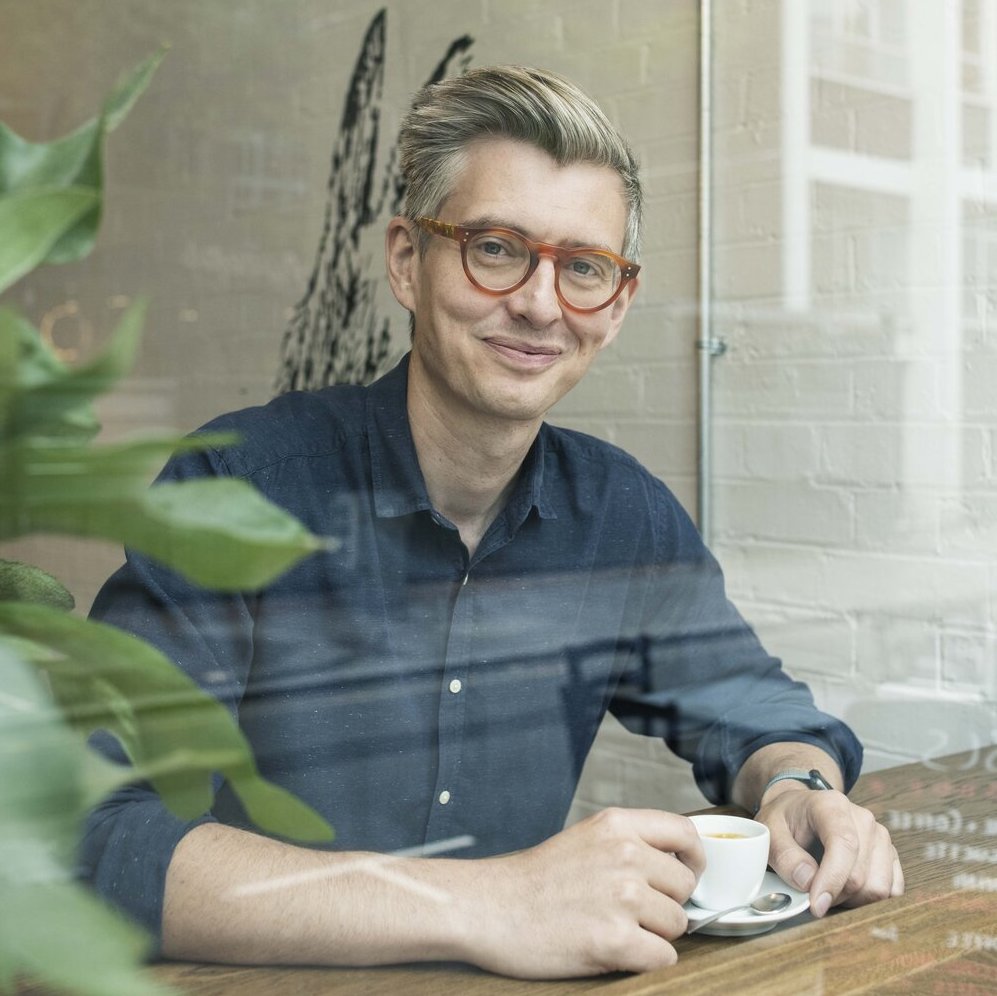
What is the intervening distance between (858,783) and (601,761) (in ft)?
2.00

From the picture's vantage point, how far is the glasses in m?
1.09

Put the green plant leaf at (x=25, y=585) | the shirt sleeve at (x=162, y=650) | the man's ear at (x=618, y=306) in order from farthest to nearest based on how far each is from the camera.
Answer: the man's ear at (x=618, y=306) < the shirt sleeve at (x=162, y=650) < the green plant leaf at (x=25, y=585)

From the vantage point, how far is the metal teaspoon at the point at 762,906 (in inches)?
30.4

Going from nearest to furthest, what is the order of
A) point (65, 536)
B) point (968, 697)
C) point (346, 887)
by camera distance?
1. point (65, 536)
2. point (346, 887)
3. point (968, 697)

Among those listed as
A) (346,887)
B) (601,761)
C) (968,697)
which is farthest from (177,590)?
(968,697)

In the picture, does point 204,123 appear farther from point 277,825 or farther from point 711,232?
point 277,825

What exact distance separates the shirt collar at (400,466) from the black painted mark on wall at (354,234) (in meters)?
0.78

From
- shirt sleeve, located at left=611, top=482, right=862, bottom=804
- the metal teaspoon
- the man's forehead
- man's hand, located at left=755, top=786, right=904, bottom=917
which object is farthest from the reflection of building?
the metal teaspoon

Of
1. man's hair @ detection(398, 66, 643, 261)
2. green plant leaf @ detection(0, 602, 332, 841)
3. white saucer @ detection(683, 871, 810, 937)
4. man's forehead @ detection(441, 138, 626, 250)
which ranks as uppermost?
man's hair @ detection(398, 66, 643, 261)

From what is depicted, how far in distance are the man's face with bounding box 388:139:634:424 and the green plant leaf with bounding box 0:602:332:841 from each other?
0.74 meters

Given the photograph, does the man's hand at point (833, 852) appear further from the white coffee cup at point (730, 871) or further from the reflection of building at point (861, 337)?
the reflection of building at point (861, 337)

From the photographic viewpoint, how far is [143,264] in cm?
144

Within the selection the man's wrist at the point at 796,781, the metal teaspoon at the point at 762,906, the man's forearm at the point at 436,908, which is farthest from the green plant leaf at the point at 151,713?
the man's wrist at the point at 796,781

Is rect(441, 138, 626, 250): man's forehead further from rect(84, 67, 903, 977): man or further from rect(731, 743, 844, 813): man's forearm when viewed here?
rect(731, 743, 844, 813): man's forearm
